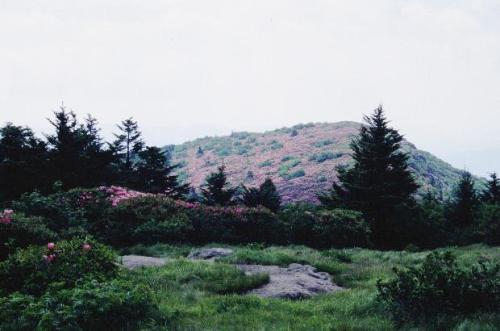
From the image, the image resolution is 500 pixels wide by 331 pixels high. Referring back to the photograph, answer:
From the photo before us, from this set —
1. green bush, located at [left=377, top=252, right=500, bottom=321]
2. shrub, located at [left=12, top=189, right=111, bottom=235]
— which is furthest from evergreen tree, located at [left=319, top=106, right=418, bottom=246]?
green bush, located at [left=377, top=252, right=500, bottom=321]

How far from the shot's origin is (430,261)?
779cm

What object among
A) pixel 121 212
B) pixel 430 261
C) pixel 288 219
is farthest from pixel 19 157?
pixel 430 261

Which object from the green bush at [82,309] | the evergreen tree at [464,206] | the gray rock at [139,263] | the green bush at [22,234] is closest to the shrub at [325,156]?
the evergreen tree at [464,206]

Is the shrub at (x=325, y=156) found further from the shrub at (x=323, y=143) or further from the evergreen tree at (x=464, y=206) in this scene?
the evergreen tree at (x=464, y=206)

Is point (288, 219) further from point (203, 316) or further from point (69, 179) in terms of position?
point (203, 316)

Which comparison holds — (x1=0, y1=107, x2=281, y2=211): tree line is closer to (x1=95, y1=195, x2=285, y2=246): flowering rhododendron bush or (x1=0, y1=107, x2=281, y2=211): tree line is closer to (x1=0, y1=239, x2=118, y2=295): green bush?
(x1=95, y1=195, x2=285, y2=246): flowering rhododendron bush

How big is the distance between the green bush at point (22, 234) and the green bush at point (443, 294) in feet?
27.0

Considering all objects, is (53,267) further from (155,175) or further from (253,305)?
(155,175)

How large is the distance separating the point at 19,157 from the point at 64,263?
713 inches

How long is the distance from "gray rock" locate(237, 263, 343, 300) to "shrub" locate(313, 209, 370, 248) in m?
6.60

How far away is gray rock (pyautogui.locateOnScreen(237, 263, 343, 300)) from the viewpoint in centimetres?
938

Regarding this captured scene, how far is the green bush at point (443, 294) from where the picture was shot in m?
7.18

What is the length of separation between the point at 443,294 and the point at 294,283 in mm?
3532

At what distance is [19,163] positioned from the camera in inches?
917
